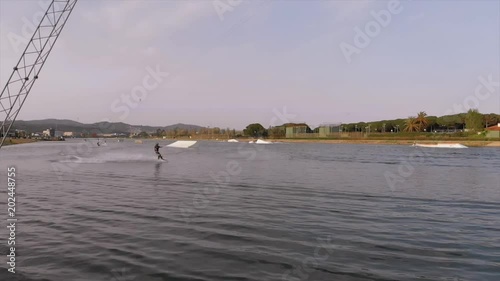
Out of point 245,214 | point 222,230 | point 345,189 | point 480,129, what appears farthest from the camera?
point 480,129

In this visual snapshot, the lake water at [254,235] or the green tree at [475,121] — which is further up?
the green tree at [475,121]

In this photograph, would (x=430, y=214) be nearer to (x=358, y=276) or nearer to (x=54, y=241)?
(x=358, y=276)

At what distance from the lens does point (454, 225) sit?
16.6 meters

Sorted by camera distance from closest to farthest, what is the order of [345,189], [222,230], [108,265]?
1. [108,265]
2. [222,230]
3. [345,189]

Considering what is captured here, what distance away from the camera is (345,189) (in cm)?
2836

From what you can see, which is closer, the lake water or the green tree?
the lake water

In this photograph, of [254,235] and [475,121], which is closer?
[254,235]

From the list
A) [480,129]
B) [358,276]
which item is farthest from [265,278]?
[480,129]

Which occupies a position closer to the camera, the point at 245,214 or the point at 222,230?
the point at 222,230

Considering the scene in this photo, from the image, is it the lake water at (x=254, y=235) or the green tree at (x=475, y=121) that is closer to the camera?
the lake water at (x=254, y=235)

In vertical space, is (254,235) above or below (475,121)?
below

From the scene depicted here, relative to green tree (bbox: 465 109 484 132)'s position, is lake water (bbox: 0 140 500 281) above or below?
below

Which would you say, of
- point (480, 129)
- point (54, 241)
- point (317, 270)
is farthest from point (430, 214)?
point (480, 129)

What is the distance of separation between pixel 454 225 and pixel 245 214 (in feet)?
32.3
